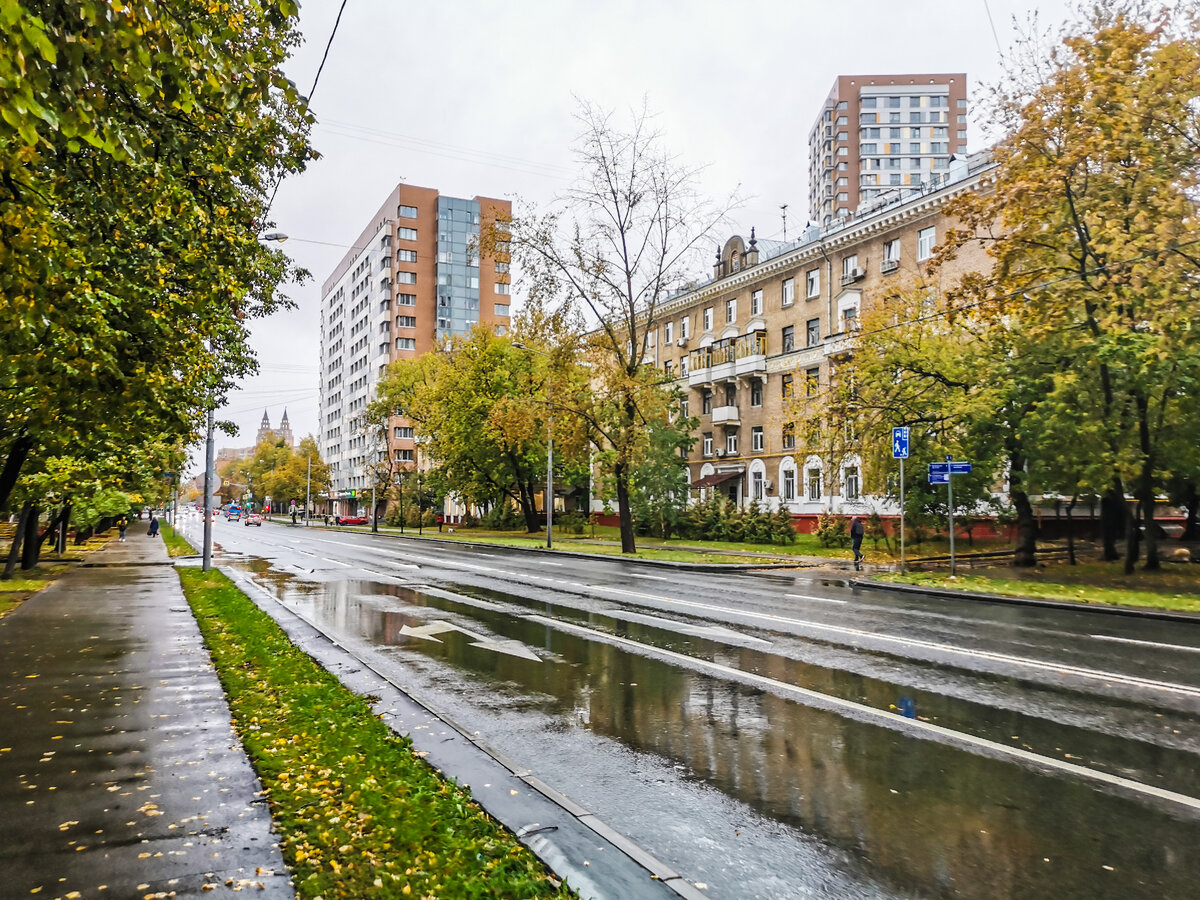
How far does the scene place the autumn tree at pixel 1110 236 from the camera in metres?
17.4

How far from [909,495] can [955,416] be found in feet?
17.5

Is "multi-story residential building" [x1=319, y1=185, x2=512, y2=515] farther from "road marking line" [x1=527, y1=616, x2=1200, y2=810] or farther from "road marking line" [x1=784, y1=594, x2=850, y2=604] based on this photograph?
"road marking line" [x1=527, y1=616, x2=1200, y2=810]

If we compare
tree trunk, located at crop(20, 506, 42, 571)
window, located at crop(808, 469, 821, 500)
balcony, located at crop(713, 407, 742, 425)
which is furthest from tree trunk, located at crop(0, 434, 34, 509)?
balcony, located at crop(713, 407, 742, 425)

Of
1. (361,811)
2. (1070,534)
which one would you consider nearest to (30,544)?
(361,811)

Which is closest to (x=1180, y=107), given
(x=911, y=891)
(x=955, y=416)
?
(x=955, y=416)

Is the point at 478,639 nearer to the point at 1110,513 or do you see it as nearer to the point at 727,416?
the point at 1110,513

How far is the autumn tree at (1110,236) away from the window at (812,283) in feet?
74.2

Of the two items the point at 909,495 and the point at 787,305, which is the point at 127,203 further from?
the point at 787,305

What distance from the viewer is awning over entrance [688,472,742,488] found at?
157 ft

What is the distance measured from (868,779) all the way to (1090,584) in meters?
17.6

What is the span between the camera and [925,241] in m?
37.3

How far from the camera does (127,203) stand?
25.2ft

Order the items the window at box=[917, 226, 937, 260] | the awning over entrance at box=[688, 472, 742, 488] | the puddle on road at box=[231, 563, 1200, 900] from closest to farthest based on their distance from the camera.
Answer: the puddle on road at box=[231, 563, 1200, 900] < the window at box=[917, 226, 937, 260] < the awning over entrance at box=[688, 472, 742, 488]

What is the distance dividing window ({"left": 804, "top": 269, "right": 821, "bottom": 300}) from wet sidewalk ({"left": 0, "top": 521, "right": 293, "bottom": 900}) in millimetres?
39596
